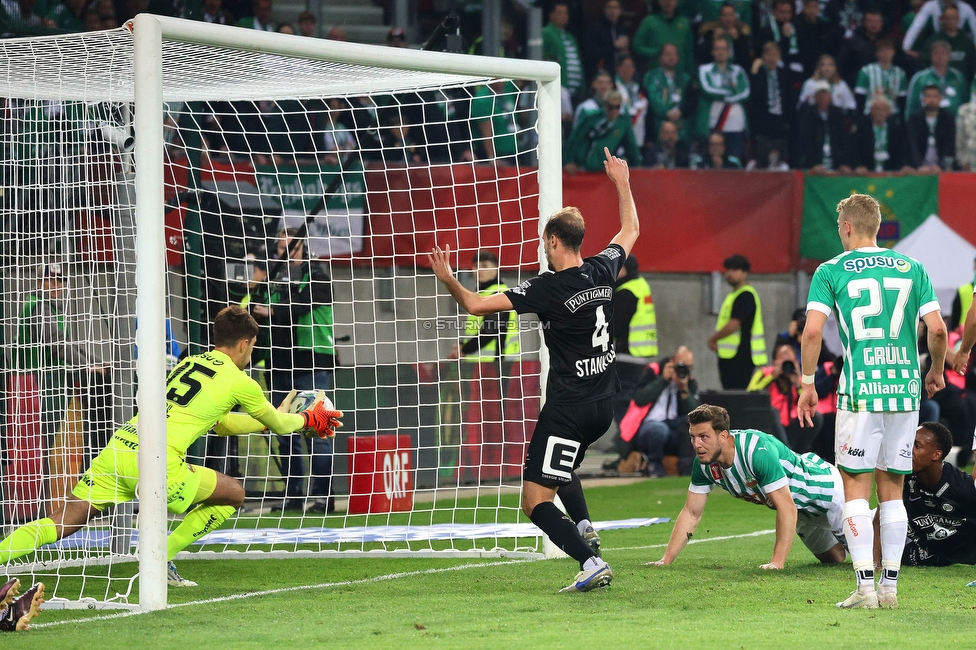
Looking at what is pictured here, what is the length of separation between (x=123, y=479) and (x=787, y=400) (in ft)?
26.7

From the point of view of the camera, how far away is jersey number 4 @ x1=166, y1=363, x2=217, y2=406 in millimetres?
7047

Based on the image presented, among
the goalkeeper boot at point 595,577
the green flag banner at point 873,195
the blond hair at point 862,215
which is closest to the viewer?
the blond hair at point 862,215

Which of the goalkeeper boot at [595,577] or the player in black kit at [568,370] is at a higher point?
the player in black kit at [568,370]

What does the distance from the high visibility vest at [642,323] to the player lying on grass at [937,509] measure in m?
6.64

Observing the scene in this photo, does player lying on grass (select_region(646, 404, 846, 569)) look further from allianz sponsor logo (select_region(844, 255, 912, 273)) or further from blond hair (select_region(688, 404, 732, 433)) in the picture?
allianz sponsor logo (select_region(844, 255, 912, 273))

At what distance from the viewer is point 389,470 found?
1044 cm

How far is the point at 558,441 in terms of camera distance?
665 cm

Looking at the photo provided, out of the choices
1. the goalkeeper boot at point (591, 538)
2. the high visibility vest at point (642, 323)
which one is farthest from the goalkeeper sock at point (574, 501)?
the high visibility vest at point (642, 323)

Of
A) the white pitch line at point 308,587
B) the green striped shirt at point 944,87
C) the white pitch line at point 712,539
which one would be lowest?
the white pitch line at point 712,539

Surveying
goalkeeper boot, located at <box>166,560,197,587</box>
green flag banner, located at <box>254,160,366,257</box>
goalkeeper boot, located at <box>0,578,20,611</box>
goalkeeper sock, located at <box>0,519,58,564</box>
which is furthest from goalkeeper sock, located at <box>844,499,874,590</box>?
green flag banner, located at <box>254,160,366,257</box>

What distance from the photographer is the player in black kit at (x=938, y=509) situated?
7348 mm

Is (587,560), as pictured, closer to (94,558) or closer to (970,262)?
(94,558)

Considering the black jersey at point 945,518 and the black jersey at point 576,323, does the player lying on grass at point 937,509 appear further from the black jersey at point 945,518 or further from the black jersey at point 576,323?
the black jersey at point 576,323

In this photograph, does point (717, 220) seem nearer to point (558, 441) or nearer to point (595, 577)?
point (558, 441)
